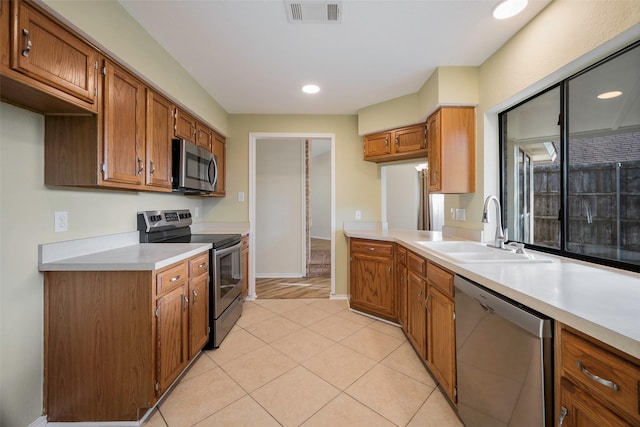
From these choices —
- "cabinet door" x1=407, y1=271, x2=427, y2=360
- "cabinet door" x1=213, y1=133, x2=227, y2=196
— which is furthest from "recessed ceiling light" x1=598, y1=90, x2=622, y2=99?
"cabinet door" x1=213, y1=133, x2=227, y2=196

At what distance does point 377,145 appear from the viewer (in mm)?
3191

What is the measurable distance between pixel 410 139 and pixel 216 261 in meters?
2.35

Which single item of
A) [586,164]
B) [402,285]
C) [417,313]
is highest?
[586,164]

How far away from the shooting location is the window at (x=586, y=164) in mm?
1329

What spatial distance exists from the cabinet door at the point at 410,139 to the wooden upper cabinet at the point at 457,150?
0.41m

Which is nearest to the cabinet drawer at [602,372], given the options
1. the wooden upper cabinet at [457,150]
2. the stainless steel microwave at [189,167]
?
the wooden upper cabinet at [457,150]

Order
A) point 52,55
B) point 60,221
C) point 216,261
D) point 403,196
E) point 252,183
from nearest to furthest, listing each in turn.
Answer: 1. point 52,55
2. point 60,221
3. point 216,261
4. point 252,183
5. point 403,196

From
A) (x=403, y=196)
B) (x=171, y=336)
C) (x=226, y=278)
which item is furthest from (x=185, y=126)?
(x=403, y=196)

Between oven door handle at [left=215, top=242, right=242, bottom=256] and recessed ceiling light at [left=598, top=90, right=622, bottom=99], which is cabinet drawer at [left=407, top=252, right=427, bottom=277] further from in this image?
oven door handle at [left=215, top=242, right=242, bottom=256]

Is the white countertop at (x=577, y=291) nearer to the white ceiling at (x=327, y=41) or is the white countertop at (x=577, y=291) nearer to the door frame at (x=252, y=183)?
the white ceiling at (x=327, y=41)

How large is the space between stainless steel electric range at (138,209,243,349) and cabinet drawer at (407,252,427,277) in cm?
164

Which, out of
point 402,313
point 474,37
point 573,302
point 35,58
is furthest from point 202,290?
point 474,37

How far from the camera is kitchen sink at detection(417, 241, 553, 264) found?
1.50m

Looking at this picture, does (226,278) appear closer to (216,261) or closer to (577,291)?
(216,261)
